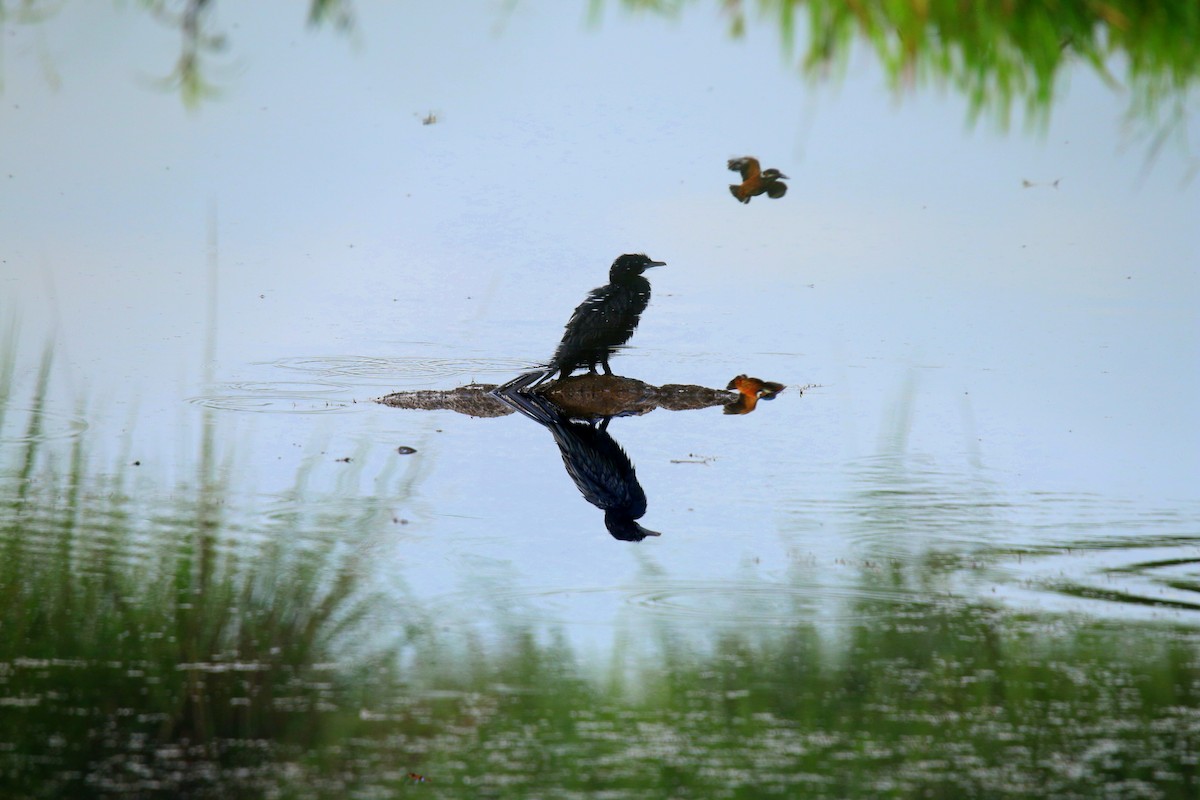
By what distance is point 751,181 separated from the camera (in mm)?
5613

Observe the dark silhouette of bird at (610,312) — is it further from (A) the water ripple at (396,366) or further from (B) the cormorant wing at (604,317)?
(A) the water ripple at (396,366)

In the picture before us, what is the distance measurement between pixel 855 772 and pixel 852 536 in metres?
1.50

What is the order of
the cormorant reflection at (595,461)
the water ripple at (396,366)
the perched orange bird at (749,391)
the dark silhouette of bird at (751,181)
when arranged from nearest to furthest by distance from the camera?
the cormorant reflection at (595,461)
the perched orange bird at (749,391)
the water ripple at (396,366)
the dark silhouette of bird at (751,181)

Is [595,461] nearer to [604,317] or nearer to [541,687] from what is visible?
[604,317]

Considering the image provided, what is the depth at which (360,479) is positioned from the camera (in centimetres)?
411

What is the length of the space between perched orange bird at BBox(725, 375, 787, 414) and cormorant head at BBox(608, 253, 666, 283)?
60 centimetres

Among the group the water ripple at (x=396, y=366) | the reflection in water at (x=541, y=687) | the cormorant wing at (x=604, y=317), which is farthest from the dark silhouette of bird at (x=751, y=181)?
the reflection in water at (x=541, y=687)

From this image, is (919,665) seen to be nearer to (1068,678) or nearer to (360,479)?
(1068,678)

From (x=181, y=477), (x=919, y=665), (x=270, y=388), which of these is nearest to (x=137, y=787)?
(x=919, y=665)

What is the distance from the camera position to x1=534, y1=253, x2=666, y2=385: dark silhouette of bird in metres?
4.94

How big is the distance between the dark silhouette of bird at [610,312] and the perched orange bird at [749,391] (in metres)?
0.49

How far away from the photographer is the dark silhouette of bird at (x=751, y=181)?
560 centimetres

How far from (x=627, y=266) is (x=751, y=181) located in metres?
0.99

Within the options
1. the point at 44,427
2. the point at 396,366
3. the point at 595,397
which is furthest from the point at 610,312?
the point at 44,427
